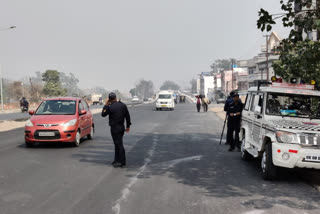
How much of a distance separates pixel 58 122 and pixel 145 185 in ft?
18.6

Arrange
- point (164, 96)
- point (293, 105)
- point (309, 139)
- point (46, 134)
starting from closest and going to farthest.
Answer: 1. point (309, 139)
2. point (293, 105)
3. point (46, 134)
4. point (164, 96)

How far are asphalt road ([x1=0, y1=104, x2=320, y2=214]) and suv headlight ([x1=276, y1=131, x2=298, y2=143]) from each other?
34.6 inches

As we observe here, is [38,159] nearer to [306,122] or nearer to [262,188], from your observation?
[262,188]

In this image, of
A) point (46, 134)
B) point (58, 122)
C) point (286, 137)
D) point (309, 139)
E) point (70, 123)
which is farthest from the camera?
point (70, 123)

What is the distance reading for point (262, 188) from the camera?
6762mm

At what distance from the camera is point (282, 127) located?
7.05 m

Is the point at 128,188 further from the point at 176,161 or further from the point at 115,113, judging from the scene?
the point at 176,161

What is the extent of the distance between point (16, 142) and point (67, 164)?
569 centimetres

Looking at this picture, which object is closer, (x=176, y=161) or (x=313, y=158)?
(x=313, y=158)

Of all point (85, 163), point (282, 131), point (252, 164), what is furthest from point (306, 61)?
point (85, 163)

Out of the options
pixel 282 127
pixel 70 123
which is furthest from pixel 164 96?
pixel 282 127

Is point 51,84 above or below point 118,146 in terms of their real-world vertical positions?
above

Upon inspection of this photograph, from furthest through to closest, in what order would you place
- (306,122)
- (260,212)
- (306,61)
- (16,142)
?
(16,142)
(306,61)
(306,122)
(260,212)

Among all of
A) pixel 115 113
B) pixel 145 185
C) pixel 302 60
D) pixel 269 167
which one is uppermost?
pixel 302 60
